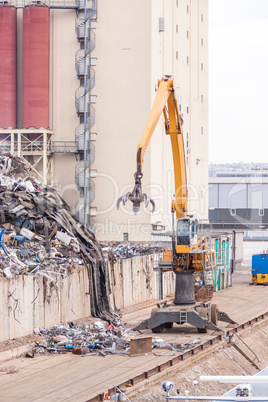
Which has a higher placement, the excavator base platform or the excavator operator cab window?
the excavator operator cab window

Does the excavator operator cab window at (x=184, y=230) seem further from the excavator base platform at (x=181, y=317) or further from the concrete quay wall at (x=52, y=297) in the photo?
the concrete quay wall at (x=52, y=297)

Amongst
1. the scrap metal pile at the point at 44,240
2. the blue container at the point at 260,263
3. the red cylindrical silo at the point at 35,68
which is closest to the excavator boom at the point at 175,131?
the scrap metal pile at the point at 44,240

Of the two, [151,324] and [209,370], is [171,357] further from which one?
[151,324]

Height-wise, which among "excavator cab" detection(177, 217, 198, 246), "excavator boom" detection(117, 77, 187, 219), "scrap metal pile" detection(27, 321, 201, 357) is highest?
"excavator boom" detection(117, 77, 187, 219)

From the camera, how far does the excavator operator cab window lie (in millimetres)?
33344

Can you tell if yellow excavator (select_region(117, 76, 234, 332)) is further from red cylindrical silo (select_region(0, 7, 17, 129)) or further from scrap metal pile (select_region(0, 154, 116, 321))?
red cylindrical silo (select_region(0, 7, 17, 129))

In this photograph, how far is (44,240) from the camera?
37062mm

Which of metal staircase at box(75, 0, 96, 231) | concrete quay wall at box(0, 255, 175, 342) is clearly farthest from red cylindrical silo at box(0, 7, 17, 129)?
concrete quay wall at box(0, 255, 175, 342)

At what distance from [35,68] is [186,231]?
34160mm

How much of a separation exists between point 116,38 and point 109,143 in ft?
26.3

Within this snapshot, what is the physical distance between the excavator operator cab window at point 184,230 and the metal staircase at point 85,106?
30.8 meters

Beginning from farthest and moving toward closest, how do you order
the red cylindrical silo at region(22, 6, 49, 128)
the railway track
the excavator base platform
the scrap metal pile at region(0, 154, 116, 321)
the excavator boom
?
the red cylindrical silo at region(22, 6, 49, 128), the scrap metal pile at region(0, 154, 116, 321), the excavator boom, the excavator base platform, the railway track

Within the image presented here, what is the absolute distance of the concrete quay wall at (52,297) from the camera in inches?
1161

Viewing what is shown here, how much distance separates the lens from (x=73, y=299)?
112 ft
